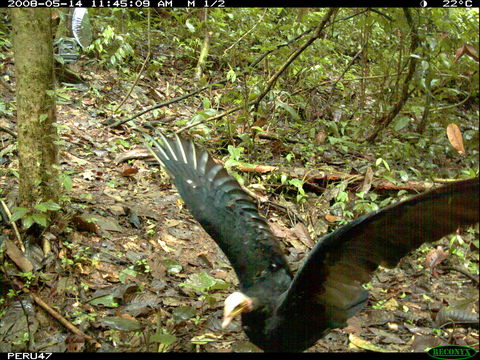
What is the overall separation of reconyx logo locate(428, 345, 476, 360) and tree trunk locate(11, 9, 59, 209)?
3000mm

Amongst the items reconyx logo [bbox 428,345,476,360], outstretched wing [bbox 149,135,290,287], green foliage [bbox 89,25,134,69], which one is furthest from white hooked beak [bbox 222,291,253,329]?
green foliage [bbox 89,25,134,69]

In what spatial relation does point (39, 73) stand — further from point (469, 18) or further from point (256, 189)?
point (469, 18)

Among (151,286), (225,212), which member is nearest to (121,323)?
(151,286)

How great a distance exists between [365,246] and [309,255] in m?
0.33

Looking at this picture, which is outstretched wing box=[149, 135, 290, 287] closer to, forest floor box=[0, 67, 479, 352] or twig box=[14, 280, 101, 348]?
forest floor box=[0, 67, 479, 352]

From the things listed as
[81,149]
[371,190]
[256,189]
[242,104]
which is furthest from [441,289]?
[81,149]

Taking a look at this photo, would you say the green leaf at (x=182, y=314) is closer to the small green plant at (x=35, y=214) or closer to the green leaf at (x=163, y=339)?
the green leaf at (x=163, y=339)

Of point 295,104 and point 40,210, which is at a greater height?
point 295,104

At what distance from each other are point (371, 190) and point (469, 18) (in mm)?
1960

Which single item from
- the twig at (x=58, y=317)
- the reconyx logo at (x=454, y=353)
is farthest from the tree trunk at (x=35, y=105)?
the reconyx logo at (x=454, y=353)

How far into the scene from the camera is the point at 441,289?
376 cm

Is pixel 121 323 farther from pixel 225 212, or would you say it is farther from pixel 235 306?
pixel 225 212

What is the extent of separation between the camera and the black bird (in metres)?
2.18

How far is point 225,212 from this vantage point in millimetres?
3348
